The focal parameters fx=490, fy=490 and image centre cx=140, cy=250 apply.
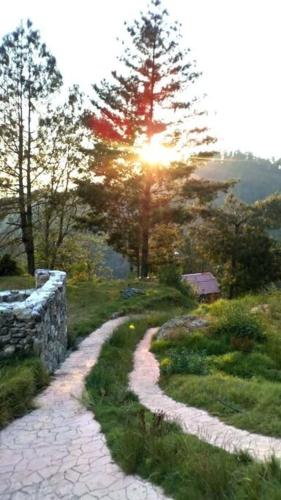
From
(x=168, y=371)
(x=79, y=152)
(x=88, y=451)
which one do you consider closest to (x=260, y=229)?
(x=79, y=152)

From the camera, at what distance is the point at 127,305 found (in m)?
20.4

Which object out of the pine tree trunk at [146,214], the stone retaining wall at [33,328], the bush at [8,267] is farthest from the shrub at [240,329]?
the bush at [8,267]

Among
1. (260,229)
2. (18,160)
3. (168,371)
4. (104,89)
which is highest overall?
(104,89)

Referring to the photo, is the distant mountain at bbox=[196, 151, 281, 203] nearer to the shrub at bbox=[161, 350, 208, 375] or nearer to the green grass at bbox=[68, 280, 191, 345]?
the green grass at bbox=[68, 280, 191, 345]

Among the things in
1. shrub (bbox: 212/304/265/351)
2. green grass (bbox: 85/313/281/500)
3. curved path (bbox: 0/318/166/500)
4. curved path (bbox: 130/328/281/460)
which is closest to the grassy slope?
curved path (bbox: 0/318/166/500)

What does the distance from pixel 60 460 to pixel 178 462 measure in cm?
164

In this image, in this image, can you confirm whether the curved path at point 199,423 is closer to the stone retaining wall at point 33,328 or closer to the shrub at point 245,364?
A: the shrub at point 245,364

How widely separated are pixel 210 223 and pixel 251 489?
1335 inches

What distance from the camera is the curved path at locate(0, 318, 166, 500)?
5.37 meters

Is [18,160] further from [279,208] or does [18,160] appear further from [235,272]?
[279,208]

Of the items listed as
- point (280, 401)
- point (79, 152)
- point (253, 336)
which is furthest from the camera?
point (79, 152)

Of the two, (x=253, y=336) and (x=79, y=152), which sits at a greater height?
(x=79, y=152)

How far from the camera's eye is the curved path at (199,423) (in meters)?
6.12

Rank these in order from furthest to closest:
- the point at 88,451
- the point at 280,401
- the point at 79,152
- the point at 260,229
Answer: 1. the point at 260,229
2. the point at 79,152
3. the point at 280,401
4. the point at 88,451
